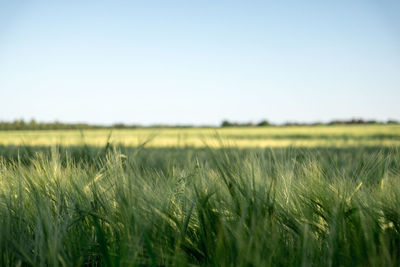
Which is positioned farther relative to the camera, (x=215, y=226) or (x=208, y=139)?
(x=208, y=139)

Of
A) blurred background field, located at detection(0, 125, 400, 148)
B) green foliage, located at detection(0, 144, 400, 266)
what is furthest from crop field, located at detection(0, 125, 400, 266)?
blurred background field, located at detection(0, 125, 400, 148)

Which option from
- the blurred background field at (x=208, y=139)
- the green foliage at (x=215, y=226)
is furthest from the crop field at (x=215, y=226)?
the blurred background field at (x=208, y=139)

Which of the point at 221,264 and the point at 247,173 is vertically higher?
the point at 247,173

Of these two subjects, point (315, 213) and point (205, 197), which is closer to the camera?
point (205, 197)

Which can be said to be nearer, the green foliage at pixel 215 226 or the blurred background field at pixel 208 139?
the green foliage at pixel 215 226

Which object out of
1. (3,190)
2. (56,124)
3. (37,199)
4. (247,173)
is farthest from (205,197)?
(56,124)

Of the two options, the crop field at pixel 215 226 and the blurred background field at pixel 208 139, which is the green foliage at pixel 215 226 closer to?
the crop field at pixel 215 226

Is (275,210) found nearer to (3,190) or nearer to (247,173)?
(247,173)

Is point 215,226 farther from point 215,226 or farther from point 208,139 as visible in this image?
point 208,139

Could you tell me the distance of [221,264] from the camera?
0.54m

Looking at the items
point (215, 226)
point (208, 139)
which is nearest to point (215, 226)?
point (215, 226)

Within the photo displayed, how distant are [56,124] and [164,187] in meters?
15.7

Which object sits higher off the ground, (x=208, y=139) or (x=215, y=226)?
(x=208, y=139)

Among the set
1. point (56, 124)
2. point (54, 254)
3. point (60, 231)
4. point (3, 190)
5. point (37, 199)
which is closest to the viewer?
point (54, 254)
